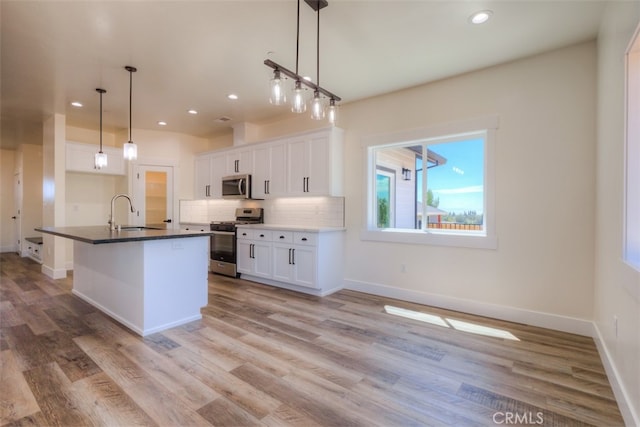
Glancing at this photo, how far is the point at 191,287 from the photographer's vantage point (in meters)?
3.27

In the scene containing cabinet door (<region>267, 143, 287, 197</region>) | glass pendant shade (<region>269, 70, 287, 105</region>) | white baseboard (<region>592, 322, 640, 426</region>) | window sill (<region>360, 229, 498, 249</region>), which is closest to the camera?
white baseboard (<region>592, 322, 640, 426</region>)

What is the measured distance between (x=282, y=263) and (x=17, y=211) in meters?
7.72

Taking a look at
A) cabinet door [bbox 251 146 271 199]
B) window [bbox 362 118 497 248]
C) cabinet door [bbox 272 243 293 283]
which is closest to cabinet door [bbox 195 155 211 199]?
cabinet door [bbox 251 146 271 199]

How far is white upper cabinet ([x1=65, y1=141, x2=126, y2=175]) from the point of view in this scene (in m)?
5.54

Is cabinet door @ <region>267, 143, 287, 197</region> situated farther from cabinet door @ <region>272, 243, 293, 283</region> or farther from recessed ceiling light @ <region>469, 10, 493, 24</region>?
recessed ceiling light @ <region>469, 10, 493, 24</region>

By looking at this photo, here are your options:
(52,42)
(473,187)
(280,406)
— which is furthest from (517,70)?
(52,42)

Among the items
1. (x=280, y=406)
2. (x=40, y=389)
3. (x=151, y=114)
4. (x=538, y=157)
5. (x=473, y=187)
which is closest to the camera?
(x=280, y=406)

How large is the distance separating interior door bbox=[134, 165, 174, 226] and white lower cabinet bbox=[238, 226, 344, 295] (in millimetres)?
2367

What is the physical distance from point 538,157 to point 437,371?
7.66ft

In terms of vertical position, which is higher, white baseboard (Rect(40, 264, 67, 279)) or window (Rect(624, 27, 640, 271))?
window (Rect(624, 27, 640, 271))

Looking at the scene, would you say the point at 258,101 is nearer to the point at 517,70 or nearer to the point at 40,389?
the point at 517,70

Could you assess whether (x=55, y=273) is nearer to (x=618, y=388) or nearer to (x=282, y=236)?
(x=282, y=236)

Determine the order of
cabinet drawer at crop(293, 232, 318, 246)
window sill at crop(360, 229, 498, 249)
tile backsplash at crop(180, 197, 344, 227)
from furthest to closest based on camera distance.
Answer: tile backsplash at crop(180, 197, 344, 227)
cabinet drawer at crop(293, 232, 318, 246)
window sill at crop(360, 229, 498, 249)

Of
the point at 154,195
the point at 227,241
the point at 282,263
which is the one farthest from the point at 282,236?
the point at 154,195
